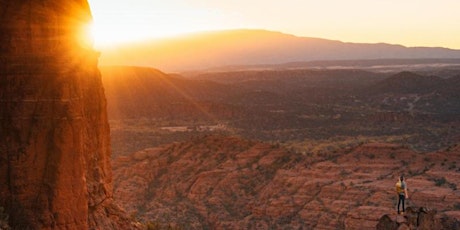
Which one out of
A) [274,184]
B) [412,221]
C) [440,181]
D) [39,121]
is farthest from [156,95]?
[39,121]

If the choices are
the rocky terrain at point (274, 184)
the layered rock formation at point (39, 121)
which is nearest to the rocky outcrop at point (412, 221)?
the rocky terrain at point (274, 184)

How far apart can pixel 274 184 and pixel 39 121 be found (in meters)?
18.6

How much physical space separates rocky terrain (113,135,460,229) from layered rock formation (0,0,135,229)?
37.6ft

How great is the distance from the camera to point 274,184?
1147 inches

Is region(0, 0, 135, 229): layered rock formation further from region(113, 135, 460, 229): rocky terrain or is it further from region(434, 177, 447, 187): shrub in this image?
region(434, 177, 447, 187): shrub

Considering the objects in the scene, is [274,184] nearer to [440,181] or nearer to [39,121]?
[440,181]

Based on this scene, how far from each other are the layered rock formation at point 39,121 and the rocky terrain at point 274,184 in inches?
451

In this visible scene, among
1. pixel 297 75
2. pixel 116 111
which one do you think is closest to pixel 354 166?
pixel 116 111

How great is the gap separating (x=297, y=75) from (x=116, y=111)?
8239 centimetres

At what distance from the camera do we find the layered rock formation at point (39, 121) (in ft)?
38.3

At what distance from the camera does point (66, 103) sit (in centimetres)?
1199

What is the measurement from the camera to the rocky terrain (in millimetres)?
24828

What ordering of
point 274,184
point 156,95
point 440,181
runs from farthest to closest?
point 156,95 → point 274,184 → point 440,181

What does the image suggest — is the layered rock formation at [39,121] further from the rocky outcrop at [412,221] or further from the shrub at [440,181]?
the shrub at [440,181]
